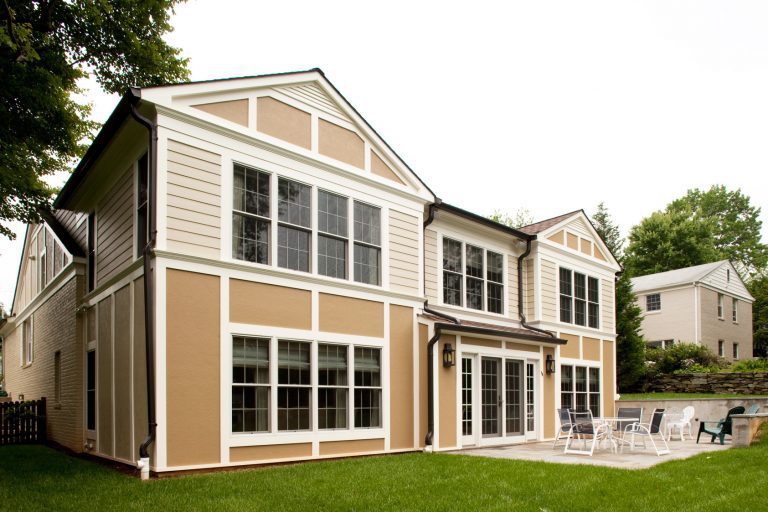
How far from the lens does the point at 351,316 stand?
13281 millimetres

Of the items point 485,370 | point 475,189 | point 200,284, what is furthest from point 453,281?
point 475,189

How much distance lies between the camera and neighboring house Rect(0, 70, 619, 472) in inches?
418

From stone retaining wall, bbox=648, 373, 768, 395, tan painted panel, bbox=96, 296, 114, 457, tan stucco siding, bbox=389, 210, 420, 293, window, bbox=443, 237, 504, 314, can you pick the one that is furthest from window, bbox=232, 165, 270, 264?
stone retaining wall, bbox=648, 373, 768, 395

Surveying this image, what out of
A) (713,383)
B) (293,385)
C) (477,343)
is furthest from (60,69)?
(713,383)

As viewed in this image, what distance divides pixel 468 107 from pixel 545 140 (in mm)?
8529

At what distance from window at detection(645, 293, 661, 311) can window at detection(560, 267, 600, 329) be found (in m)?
19.4

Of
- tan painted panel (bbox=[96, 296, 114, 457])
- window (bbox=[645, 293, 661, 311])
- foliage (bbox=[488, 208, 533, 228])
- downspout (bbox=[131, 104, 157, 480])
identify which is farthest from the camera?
foliage (bbox=[488, 208, 533, 228])

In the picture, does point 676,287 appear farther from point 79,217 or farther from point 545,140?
point 79,217

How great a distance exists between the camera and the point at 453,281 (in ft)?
55.1

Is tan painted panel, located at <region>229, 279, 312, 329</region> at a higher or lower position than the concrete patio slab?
higher

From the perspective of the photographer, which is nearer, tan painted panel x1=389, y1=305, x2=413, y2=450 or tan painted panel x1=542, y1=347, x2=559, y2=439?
tan painted panel x1=389, y1=305, x2=413, y2=450

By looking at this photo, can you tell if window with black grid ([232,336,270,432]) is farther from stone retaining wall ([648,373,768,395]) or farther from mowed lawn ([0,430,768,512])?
stone retaining wall ([648,373,768,395])

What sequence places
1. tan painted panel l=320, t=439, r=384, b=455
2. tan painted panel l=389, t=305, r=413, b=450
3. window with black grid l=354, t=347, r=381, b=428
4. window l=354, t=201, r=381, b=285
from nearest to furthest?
tan painted panel l=320, t=439, r=384, b=455 → window with black grid l=354, t=347, r=381, b=428 → window l=354, t=201, r=381, b=285 → tan painted panel l=389, t=305, r=413, b=450

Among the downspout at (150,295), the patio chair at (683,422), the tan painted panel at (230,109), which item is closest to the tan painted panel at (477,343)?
the patio chair at (683,422)
